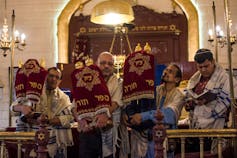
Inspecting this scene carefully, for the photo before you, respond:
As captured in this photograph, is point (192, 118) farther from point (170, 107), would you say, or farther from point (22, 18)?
point (22, 18)

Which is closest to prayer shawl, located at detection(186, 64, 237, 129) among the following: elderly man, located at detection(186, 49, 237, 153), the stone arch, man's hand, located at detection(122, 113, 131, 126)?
elderly man, located at detection(186, 49, 237, 153)

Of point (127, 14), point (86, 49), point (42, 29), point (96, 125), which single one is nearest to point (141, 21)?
point (86, 49)

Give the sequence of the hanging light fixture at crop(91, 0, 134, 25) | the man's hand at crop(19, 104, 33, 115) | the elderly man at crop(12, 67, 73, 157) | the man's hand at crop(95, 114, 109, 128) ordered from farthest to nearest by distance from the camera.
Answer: the hanging light fixture at crop(91, 0, 134, 25)
the elderly man at crop(12, 67, 73, 157)
the man's hand at crop(19, 104, 33, 115)
the man's hand at crop(95, 114, 109, 128)

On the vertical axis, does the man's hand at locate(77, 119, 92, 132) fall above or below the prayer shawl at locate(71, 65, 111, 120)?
below

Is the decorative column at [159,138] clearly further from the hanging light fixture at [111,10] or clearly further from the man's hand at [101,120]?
the hanging light fixture at [111,10]

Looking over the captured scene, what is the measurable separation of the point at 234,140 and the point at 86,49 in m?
5.40

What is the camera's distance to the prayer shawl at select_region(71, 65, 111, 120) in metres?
3.41

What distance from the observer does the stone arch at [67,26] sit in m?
8.24

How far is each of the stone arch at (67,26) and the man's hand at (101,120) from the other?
512 centimetres

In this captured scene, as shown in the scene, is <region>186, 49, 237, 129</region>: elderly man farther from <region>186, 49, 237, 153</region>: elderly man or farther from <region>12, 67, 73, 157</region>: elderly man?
<region>12, 67, 73, 157</region>: elderly man

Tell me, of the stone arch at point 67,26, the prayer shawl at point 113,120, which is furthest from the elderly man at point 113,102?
the stone arch at point 67,26

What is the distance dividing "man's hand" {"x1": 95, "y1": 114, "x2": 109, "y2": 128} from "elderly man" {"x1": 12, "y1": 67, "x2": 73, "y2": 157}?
1.87 ft

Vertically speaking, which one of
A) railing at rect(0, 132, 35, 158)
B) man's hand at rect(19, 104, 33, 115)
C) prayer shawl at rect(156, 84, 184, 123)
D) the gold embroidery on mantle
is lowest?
railing at rect(0, 132, 35, 158)

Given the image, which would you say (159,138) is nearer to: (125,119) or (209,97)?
(125,119)
